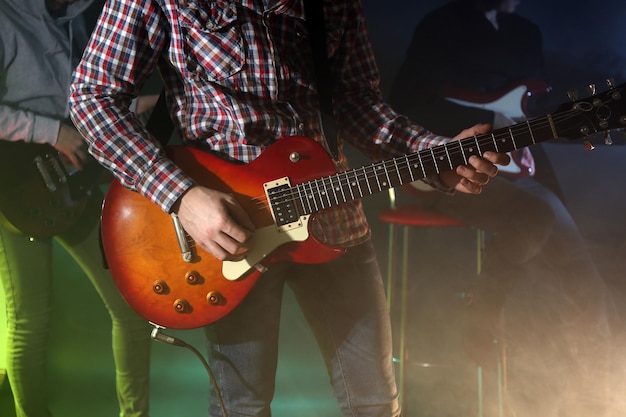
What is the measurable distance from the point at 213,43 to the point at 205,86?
93mm

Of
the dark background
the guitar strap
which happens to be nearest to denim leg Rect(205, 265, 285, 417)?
the guitar strap

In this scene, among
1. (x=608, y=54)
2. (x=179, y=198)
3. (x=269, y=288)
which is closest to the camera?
(x=179, y=198)

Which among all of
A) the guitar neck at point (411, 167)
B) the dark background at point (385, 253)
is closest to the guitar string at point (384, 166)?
the guitar neck at point (411, 167)

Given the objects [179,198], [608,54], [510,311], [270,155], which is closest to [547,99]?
[608,54]

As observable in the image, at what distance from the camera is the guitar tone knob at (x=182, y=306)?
134 cm

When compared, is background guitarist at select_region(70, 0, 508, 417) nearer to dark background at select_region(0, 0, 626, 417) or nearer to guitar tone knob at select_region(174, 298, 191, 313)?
guitar tone knob at select_region(174, 298, 191, 313)

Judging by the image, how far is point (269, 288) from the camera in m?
1.34

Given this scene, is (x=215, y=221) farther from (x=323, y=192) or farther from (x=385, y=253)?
(x=385, y=253)

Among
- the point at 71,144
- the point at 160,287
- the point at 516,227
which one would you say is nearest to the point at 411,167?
the point at 160,287

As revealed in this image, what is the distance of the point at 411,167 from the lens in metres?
1.29

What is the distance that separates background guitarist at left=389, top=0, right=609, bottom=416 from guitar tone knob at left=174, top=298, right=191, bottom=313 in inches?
35.1

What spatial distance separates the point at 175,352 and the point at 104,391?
0.82ft

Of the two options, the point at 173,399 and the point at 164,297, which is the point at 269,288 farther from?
the point at 173,399

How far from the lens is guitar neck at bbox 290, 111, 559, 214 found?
124cm
